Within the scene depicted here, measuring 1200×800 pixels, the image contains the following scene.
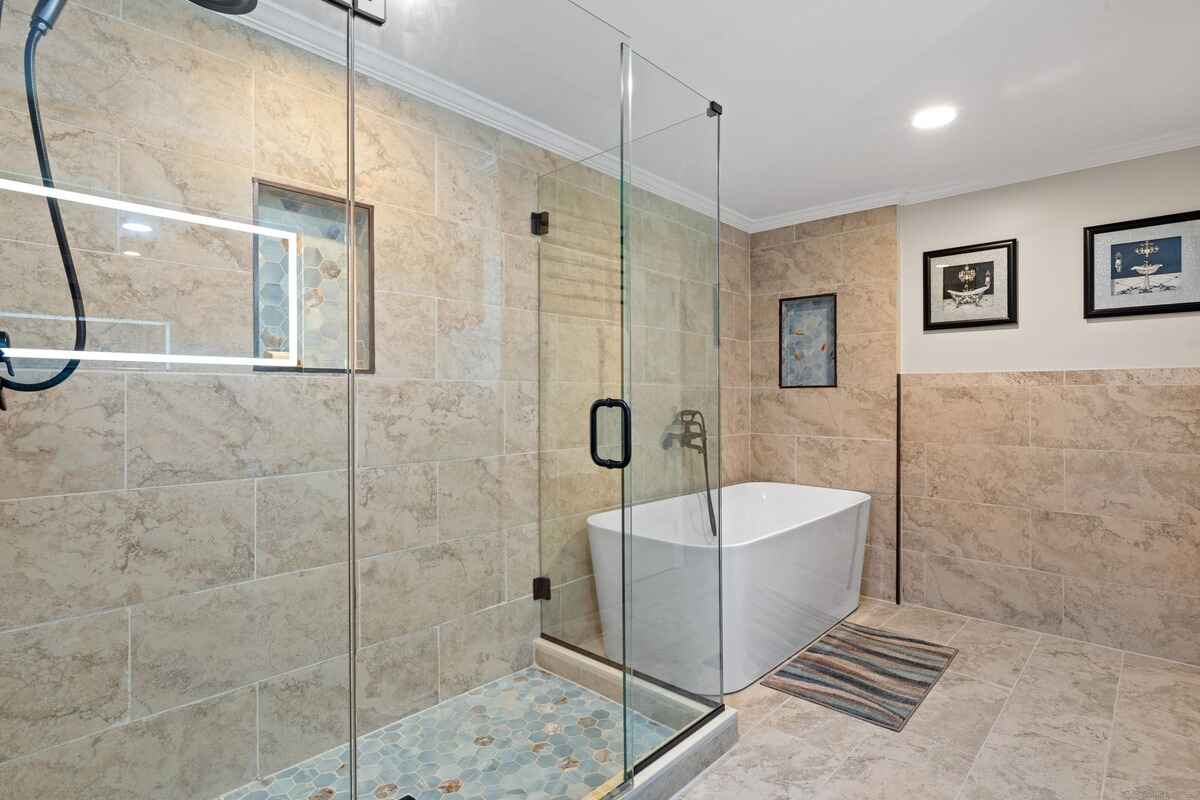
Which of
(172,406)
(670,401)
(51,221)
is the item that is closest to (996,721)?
(670,401)

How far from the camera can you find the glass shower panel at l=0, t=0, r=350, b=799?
104 centimetres

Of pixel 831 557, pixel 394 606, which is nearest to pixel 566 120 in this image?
pixel 394 606

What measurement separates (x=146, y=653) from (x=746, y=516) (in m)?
3.09

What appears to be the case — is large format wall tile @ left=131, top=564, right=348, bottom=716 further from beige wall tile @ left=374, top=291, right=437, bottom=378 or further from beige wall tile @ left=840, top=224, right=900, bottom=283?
beige wall tile @ left=840, top=224, right=900, bottom=283

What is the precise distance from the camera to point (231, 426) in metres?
1.21

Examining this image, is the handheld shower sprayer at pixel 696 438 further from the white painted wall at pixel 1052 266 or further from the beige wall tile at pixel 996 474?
the white painted wall at pixel 1052 266

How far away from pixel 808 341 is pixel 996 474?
4.22ft

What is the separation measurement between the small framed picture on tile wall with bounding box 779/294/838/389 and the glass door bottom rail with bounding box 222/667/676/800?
8.46 feet

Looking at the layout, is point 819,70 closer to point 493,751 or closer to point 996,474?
point 996,474

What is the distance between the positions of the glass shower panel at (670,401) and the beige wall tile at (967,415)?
5.99 ft

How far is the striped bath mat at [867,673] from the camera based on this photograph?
236 centimetres

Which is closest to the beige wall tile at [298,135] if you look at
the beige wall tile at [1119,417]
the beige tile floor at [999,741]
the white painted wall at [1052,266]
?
the beige tile floor at [999,741]

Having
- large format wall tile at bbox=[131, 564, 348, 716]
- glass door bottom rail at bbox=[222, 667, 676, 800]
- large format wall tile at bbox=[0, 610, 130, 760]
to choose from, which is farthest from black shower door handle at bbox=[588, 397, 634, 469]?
large format wall tile at bbox=[0, 610, 130, 760]

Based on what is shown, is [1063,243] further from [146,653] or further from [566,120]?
[146,653]
